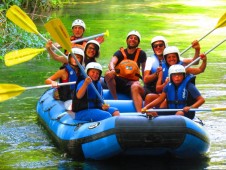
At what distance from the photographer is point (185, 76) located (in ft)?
21.5

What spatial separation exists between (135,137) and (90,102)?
888mm

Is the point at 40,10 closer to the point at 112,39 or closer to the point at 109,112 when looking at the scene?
the point at 112,39

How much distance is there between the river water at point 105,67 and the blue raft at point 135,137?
0.37 ft

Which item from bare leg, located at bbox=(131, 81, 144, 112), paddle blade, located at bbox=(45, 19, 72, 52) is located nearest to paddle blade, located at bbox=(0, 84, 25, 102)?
paddle blade, located at bbox=(45, 19, 72, 52)

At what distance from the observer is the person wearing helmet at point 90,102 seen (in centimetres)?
644

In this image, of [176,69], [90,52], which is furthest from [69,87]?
[176,69]

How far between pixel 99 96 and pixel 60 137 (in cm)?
55

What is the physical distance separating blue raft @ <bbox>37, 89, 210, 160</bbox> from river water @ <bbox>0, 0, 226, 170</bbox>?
0.37 feet

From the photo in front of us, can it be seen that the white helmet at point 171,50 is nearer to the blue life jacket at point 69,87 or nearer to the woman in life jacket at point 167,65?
the woman in life jacket at point 167,65

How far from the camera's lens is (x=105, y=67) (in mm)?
12141

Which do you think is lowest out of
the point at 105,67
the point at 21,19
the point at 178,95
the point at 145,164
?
the point at 145,164

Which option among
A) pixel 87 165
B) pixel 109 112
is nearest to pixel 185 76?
pixel 109 112

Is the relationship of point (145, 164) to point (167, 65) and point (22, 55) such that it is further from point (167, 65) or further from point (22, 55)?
point (22, 55)

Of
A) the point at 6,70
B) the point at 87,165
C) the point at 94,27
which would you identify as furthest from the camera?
the point at 94,27
